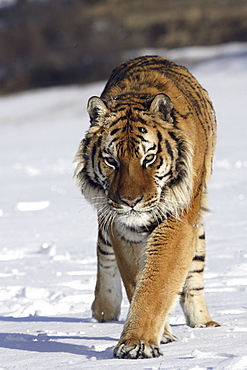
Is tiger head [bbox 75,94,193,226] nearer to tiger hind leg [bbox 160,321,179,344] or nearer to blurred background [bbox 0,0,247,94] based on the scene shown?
tiger hind leg [bbox 160,321,179,344]

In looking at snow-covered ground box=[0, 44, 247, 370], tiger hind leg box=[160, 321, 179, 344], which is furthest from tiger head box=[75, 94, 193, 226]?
tiger hind leg box=[160, 321, 179, 344]

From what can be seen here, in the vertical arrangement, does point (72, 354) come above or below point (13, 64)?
below

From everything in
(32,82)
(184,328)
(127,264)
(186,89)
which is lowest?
(184,328)

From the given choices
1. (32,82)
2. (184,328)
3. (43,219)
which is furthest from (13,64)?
(184,328)

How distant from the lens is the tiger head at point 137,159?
3695 mm

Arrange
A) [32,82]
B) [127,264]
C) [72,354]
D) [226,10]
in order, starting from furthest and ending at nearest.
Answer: [226,10] < [32,82] < [127,264] < [72,354]

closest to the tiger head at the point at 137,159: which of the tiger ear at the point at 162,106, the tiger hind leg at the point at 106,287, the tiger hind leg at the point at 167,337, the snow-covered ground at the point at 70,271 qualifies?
the tiger ear at the point at 162,106

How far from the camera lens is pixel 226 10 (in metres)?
34.4

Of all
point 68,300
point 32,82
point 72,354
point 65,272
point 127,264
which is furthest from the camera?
point 32,82

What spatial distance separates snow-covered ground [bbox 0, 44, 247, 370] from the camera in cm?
350

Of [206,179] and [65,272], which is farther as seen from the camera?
[65,272]

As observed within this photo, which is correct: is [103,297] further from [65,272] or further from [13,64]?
[13,64]

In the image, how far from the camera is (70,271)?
615cm

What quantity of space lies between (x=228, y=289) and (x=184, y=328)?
0.99m
